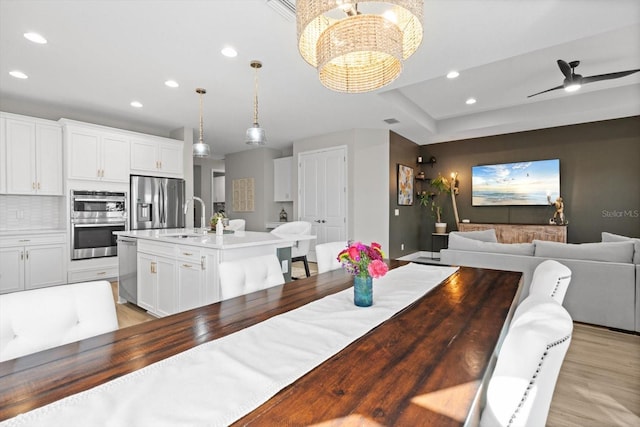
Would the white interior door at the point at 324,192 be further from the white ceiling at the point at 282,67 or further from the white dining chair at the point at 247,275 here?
the white dining chair at the point at 247,275

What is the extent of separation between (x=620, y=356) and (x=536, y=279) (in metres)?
1.84

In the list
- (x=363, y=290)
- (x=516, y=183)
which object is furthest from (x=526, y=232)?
(x=363, y=290)

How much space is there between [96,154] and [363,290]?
501 centimetres

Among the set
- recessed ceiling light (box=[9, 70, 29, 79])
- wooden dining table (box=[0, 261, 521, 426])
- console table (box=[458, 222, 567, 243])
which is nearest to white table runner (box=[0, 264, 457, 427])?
wooden dining table (box=[0, 261, 521, 426])

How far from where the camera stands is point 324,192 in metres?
6.17

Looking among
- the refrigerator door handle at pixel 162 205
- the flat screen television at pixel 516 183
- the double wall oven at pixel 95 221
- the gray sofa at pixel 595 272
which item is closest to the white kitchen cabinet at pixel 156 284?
the double wall oven at pixel 95 221

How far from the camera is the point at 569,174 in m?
5.81

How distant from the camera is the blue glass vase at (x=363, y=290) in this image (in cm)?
134

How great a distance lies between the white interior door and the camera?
19.4 feet

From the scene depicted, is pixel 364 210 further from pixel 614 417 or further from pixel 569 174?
pixel 614 417

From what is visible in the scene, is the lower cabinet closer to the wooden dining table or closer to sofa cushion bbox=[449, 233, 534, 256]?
the wooden dining table

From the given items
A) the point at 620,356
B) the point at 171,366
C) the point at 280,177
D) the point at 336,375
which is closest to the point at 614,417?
the point at 620,356

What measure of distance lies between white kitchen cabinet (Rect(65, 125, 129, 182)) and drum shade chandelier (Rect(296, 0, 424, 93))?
443cm

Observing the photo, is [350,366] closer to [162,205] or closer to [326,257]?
[326,257]
